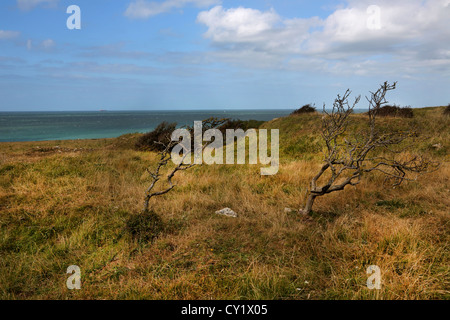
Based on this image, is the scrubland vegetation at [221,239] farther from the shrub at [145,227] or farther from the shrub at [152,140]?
the shrub at [152,140]

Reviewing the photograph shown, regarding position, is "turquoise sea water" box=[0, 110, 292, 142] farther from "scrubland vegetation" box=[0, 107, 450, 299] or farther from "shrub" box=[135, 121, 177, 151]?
"scrubland vegetation" box=[0, 107, 450, 299]

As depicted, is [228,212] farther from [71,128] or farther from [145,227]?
[71,128]

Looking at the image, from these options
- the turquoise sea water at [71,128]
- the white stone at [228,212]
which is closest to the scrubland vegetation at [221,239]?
the white stone at [228,212]

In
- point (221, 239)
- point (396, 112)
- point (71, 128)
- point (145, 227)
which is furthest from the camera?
point (71, 128)

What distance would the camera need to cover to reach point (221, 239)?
500 cm

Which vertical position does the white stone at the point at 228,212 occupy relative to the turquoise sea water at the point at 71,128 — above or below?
below

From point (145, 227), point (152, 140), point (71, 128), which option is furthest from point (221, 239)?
point (71, 128)

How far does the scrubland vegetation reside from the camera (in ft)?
11.7

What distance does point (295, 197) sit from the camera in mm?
7266

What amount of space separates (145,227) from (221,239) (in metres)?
1.58

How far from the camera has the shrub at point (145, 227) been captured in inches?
201

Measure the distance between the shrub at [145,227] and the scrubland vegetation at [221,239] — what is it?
0.07ft
